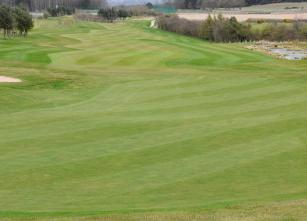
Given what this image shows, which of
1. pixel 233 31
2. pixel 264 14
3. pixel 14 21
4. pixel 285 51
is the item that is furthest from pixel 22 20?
pixel 264 14

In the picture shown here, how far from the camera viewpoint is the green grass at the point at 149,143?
503 inches

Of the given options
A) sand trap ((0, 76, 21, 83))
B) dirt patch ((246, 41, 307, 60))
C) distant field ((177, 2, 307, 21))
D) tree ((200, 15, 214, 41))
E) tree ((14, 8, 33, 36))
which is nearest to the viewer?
sand trap ((0, 76, 21, 83))

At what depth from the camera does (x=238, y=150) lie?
54.4 feet

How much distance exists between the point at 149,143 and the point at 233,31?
8753 cm

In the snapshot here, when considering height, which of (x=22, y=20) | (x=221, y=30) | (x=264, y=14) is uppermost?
(x=22, y=20)

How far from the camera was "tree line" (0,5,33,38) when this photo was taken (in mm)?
66375

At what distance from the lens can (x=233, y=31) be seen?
102 meters

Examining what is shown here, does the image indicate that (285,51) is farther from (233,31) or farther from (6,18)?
(6,18)

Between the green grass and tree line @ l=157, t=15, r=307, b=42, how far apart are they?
69266 millimetres

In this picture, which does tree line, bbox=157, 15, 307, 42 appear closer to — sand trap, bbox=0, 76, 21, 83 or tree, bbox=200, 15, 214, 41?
tree, bbox=200, 15, 214, 41

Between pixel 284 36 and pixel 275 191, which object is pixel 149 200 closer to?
pixel 275 191

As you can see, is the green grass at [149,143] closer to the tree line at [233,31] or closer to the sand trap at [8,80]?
the sand trap at [8,80]

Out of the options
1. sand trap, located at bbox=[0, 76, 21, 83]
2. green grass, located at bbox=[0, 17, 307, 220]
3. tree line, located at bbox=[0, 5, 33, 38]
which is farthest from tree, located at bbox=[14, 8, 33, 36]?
sand trap, located at bbox=[0, 76, 21, 83]

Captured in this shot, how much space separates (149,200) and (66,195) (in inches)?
70.2
